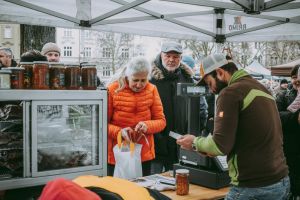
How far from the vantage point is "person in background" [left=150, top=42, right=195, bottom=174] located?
12.2 feet

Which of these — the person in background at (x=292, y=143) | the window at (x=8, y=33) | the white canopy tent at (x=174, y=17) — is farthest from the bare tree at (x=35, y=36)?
the window at (x=8, y=33)

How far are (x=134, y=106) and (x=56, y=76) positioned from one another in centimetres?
120

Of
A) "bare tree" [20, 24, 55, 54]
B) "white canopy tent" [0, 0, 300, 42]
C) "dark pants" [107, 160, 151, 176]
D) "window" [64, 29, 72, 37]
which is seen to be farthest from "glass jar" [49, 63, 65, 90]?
"window" [64, 29, 72, 37]

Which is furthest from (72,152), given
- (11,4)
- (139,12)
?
(139,12)

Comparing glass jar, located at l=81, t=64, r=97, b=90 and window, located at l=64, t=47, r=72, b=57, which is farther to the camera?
window, located at l=64, t=47, r=72, b=57

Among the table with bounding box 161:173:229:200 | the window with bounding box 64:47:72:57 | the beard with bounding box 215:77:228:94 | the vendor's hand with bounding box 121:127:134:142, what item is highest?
the window with bounding box 64:47:72:57

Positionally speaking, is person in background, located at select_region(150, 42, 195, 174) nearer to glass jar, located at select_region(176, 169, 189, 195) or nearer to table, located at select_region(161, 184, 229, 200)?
table, located at select_region(161, 184, 229, 200)

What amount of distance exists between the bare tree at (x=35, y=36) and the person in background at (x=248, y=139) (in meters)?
5.47

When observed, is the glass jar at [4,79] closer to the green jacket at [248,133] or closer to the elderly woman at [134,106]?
the green jacket at [248,133]

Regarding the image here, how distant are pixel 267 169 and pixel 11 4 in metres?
2.93

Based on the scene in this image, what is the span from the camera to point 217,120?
207 cm

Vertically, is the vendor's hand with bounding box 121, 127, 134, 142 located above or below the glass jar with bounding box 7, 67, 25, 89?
below

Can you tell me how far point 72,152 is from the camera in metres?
2.37

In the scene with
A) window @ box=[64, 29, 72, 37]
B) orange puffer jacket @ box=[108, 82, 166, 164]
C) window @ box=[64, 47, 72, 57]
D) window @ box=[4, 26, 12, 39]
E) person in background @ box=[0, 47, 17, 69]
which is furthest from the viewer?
window @ box=[64, 47, 72, 57]
